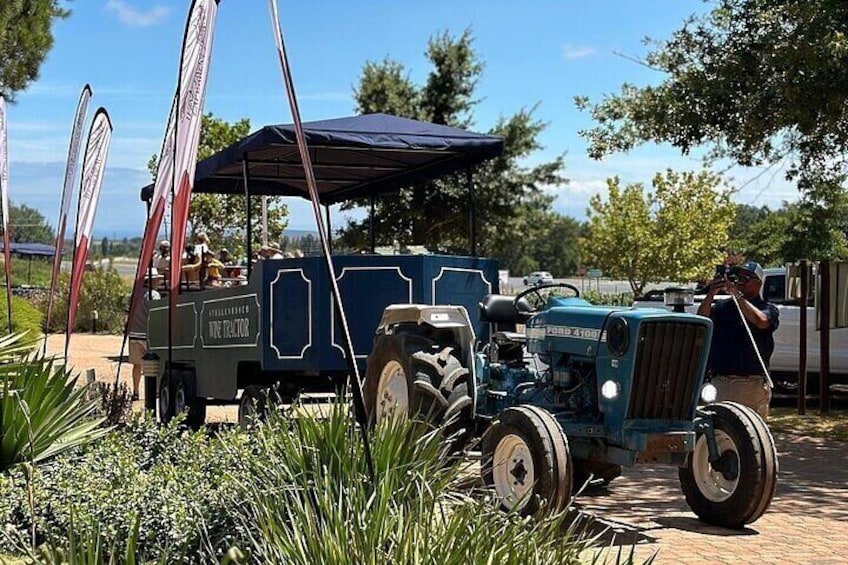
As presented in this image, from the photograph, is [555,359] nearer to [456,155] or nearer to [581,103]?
[456,155]

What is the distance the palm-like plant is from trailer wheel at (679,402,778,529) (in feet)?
13.4

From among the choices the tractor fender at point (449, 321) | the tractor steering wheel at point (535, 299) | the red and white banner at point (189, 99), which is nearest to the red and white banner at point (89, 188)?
the red and white banner at point (189, 99)

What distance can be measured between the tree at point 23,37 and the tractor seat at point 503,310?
10.5 metres

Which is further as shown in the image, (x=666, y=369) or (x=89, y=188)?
(x=89, y=188)

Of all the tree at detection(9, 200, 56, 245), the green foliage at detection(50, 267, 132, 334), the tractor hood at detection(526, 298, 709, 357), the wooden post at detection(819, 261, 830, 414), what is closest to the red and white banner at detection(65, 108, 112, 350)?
the tractor hood at detection(526, 298, 709, 357)

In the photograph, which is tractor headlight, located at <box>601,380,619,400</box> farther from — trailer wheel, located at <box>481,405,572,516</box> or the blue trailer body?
the blue trailer body

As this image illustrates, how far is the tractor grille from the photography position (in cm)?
757

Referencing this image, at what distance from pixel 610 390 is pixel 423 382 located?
60.6 inches

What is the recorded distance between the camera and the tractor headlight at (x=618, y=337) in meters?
7.56

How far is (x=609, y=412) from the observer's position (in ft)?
25.2

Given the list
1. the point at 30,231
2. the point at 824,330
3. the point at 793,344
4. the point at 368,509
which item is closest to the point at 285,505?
the point at 368,509

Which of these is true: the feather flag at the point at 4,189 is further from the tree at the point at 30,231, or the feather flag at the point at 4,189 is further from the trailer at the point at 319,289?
the tree at the point at 30,231

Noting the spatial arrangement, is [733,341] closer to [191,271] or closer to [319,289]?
[319,289]

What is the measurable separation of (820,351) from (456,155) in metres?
6.33
